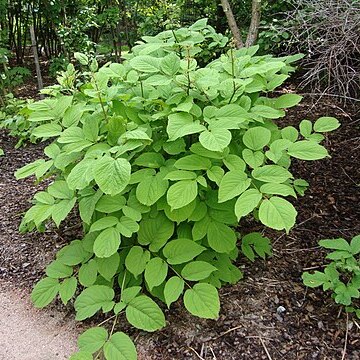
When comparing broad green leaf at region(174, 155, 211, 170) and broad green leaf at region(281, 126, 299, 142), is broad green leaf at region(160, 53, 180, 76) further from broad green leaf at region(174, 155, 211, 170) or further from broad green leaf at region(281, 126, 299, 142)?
broad green leaf at region(281, 126, 299, 142)

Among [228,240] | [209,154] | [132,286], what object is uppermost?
[209,154]

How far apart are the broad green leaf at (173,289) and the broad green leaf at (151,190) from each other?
0.29m

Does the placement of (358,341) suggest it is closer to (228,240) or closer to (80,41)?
(228,240)

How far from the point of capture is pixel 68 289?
1.57m

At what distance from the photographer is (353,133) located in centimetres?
293

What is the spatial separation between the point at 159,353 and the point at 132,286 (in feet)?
0.88

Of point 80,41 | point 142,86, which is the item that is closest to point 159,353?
point 142,86

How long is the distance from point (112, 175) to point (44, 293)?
637 millimetres

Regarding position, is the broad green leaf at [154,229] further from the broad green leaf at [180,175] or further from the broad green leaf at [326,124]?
the broad green leaf at [326,124]

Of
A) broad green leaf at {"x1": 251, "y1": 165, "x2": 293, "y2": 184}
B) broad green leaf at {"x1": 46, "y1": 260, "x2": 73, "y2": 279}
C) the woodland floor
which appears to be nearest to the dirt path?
the woodland floor

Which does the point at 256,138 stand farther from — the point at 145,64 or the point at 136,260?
the point at 136,260

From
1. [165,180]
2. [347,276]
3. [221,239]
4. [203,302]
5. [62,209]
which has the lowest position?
[347,276]

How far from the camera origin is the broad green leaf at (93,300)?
147 centimetres

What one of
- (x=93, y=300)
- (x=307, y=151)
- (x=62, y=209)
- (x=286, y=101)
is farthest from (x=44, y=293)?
(x=286, y=101)
